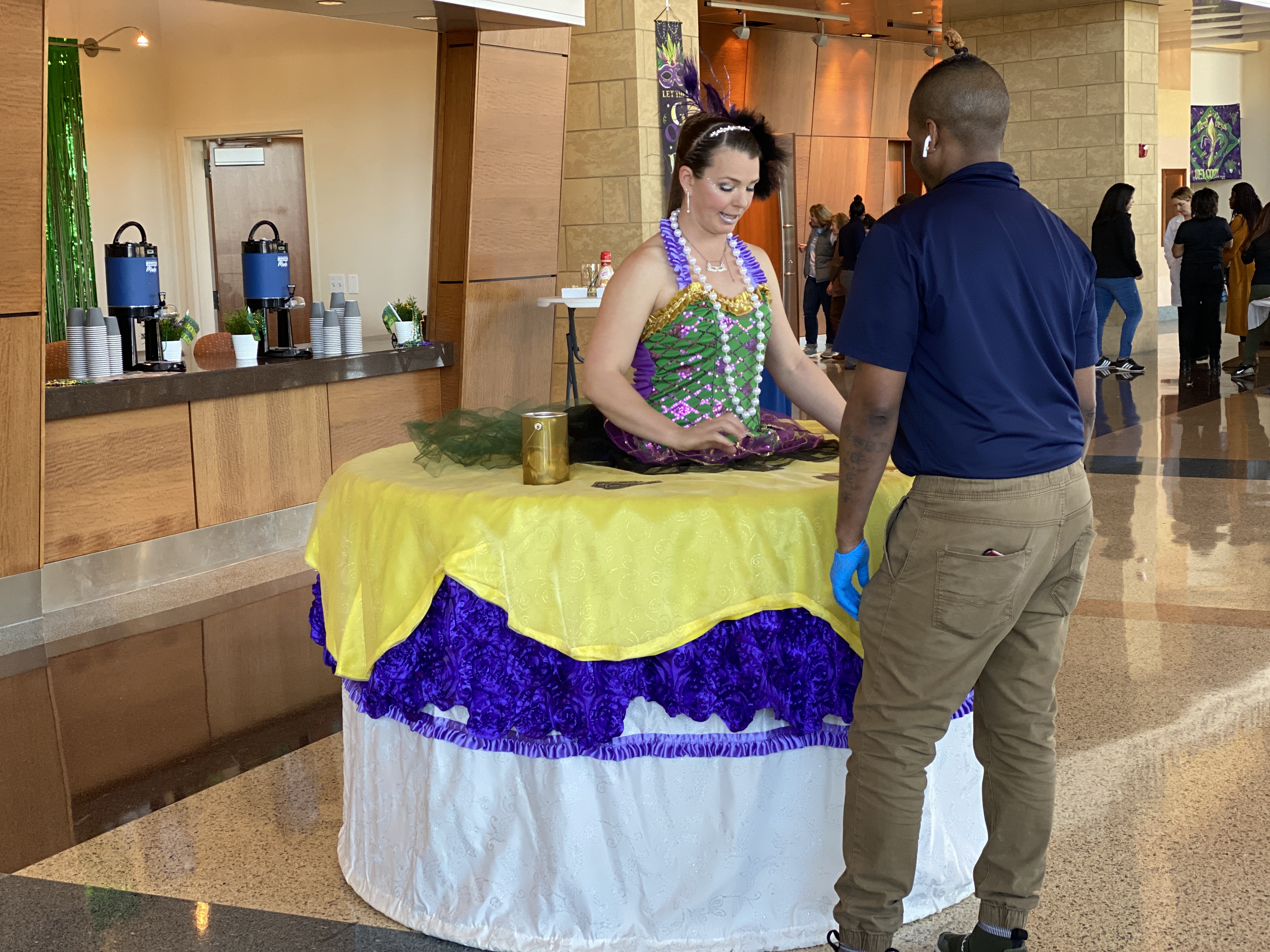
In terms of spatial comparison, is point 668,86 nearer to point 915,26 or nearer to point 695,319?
point 695,319

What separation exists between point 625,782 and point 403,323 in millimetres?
5041

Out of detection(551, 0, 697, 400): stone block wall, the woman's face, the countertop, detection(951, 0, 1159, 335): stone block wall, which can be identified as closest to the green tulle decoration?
the woman's face

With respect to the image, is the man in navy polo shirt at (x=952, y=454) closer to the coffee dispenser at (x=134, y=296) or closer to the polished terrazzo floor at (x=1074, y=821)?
the polished terrazzo floor at (x=1074, y=821)

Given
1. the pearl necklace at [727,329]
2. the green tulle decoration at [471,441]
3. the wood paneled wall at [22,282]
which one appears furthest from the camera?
the wood paneled wall at [22,282]

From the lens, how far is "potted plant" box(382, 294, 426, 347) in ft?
23.2

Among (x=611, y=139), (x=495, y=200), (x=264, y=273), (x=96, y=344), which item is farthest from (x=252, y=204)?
(x=96, y=344)

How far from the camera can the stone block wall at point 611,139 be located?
851cm

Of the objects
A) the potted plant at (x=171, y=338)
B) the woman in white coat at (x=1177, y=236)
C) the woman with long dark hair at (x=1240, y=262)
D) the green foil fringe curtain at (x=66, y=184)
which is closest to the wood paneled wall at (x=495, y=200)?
the potted plant at (x=171, y=338)

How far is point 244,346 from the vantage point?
20.0 ft

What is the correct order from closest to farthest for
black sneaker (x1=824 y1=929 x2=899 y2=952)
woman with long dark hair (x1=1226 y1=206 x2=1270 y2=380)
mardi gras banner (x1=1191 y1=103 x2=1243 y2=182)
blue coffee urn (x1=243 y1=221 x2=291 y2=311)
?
black sneaker (x1=824 y1=929 x2=899 y2=952)
blue coffee urn (x1=243 y1=221 x2=291 y2=311)
woman with long dark hair (x1=1226 y1=206 x2=1270 y2=380)
mardi gras banner (x1=1191 y1=103 x2=1243 y2=182)

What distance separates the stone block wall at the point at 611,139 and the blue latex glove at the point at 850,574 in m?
6.19

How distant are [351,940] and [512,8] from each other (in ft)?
16.9

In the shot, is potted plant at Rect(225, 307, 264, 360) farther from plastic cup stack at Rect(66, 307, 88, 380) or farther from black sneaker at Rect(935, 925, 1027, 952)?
black sneaker at Rect(935, 925, 1027, 952)

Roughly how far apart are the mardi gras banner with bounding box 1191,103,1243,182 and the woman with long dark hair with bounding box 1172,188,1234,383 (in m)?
9.98
